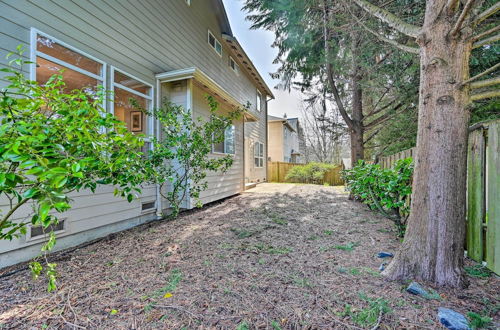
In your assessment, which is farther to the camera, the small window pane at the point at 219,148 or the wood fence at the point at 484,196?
the small window pane at the point at 219,148

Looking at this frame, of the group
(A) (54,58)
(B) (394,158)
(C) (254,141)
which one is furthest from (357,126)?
(A) (54,58)

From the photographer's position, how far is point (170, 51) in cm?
562

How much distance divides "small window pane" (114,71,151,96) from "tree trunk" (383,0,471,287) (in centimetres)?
479

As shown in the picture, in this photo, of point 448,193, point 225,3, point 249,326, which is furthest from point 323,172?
point 249,326

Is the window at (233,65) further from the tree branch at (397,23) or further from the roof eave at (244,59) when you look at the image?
the tree branch at (397,23)

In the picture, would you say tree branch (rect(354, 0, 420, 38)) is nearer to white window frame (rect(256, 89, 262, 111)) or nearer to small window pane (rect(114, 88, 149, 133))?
small window pane (rect(114, 88, 149, 133))

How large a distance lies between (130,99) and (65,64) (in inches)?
43.8

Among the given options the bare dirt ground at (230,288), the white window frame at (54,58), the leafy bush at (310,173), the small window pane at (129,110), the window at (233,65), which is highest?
the window at (233,65)

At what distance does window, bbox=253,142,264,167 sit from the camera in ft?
39.7

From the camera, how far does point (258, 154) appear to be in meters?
12.6

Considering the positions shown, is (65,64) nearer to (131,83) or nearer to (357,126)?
→ (131,83)

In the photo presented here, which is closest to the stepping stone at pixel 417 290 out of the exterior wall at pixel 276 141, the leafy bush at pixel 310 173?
the leafy bush at pixel 310 173

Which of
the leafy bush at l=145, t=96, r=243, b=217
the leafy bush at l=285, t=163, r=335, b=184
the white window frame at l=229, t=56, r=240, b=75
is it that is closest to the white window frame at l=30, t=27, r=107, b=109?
the leafy bush at l=145, t=96, r=243, b=217

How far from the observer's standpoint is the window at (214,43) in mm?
7694
